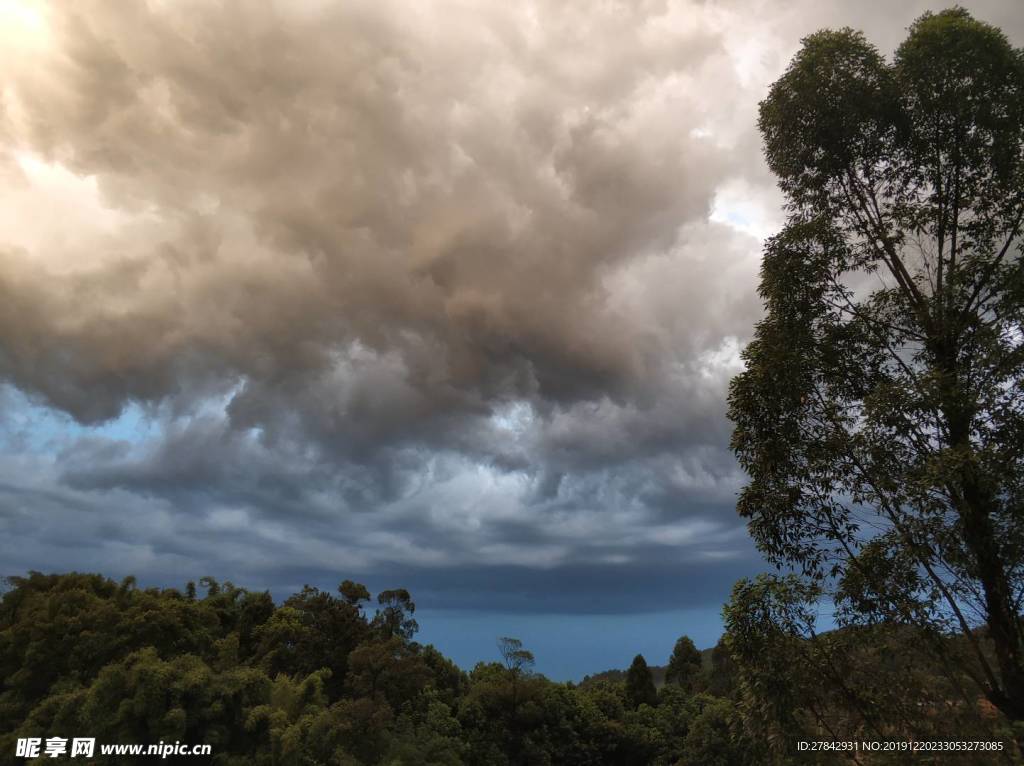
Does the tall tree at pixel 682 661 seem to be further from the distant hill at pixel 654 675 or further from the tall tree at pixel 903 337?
the tall tree at pixel 903 337

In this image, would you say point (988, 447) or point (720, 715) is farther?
point (720, 715)

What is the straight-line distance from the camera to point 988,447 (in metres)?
8.62

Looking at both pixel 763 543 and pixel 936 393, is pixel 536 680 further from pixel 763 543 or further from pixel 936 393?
pixel 936 393

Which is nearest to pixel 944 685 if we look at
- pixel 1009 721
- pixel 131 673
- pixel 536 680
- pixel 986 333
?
pixel 1009 721

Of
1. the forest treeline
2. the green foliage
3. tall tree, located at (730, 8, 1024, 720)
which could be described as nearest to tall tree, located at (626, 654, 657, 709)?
the forest treeline

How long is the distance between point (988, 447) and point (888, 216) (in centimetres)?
509

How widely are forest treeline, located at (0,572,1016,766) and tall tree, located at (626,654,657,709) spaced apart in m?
0.22

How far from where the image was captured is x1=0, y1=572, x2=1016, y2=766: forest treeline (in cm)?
1008

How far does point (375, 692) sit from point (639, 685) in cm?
4112

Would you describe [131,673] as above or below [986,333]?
below

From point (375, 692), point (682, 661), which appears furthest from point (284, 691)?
point (682, 661)

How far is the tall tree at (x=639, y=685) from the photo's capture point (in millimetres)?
66062

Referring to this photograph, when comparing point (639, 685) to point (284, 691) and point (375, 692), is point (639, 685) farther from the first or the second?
point (284, 691)

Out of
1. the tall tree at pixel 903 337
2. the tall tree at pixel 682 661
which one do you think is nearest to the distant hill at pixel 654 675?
the tall tree at pixel 682 661
